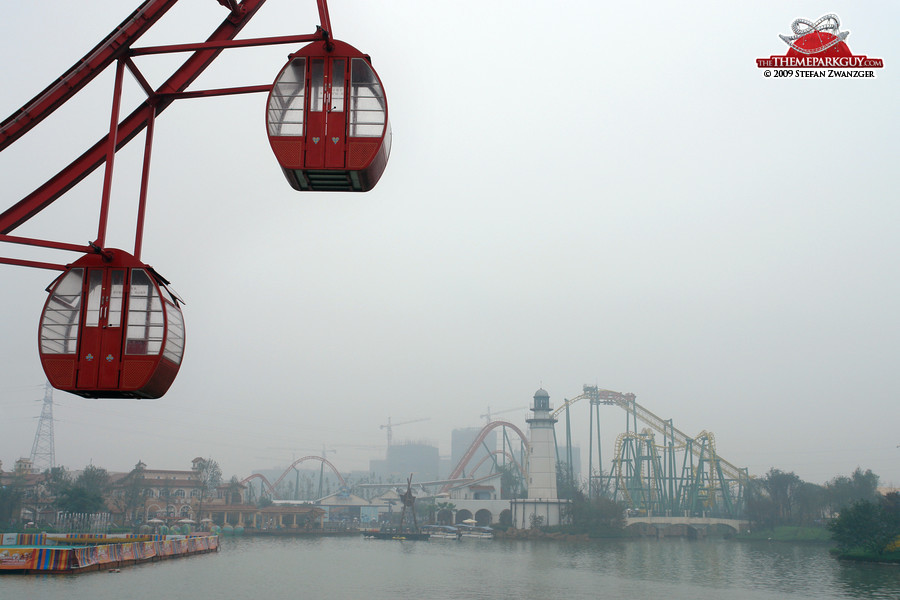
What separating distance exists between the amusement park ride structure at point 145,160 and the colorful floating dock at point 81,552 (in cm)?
3607

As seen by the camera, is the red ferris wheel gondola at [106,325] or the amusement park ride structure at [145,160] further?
the red ferris wheel gondola at [106,325]

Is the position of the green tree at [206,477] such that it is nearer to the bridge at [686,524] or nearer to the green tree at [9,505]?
the green tree at [9,505]

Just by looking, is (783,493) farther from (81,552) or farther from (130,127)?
(130,127)

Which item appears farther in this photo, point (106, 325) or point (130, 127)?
point (130, 127)

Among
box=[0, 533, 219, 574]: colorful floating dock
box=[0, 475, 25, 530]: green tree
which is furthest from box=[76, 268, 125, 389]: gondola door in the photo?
box=[0, 475, 25, 530]: green tree

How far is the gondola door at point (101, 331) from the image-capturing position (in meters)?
9.29

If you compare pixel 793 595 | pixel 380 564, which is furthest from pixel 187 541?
pixel 793 595

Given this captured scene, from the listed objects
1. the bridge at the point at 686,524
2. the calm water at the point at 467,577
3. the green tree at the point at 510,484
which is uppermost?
the green tree at the point at 510,484

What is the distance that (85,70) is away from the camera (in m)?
8.81

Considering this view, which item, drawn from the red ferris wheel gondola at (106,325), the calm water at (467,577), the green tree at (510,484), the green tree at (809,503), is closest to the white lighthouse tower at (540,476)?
the green tree at (510,484)

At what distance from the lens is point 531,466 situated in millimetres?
100562

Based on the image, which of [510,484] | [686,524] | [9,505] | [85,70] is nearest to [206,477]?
[9,505]

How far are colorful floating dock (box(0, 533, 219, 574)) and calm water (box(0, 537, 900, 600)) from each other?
104 centimetres

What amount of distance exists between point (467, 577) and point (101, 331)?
4057 cm
